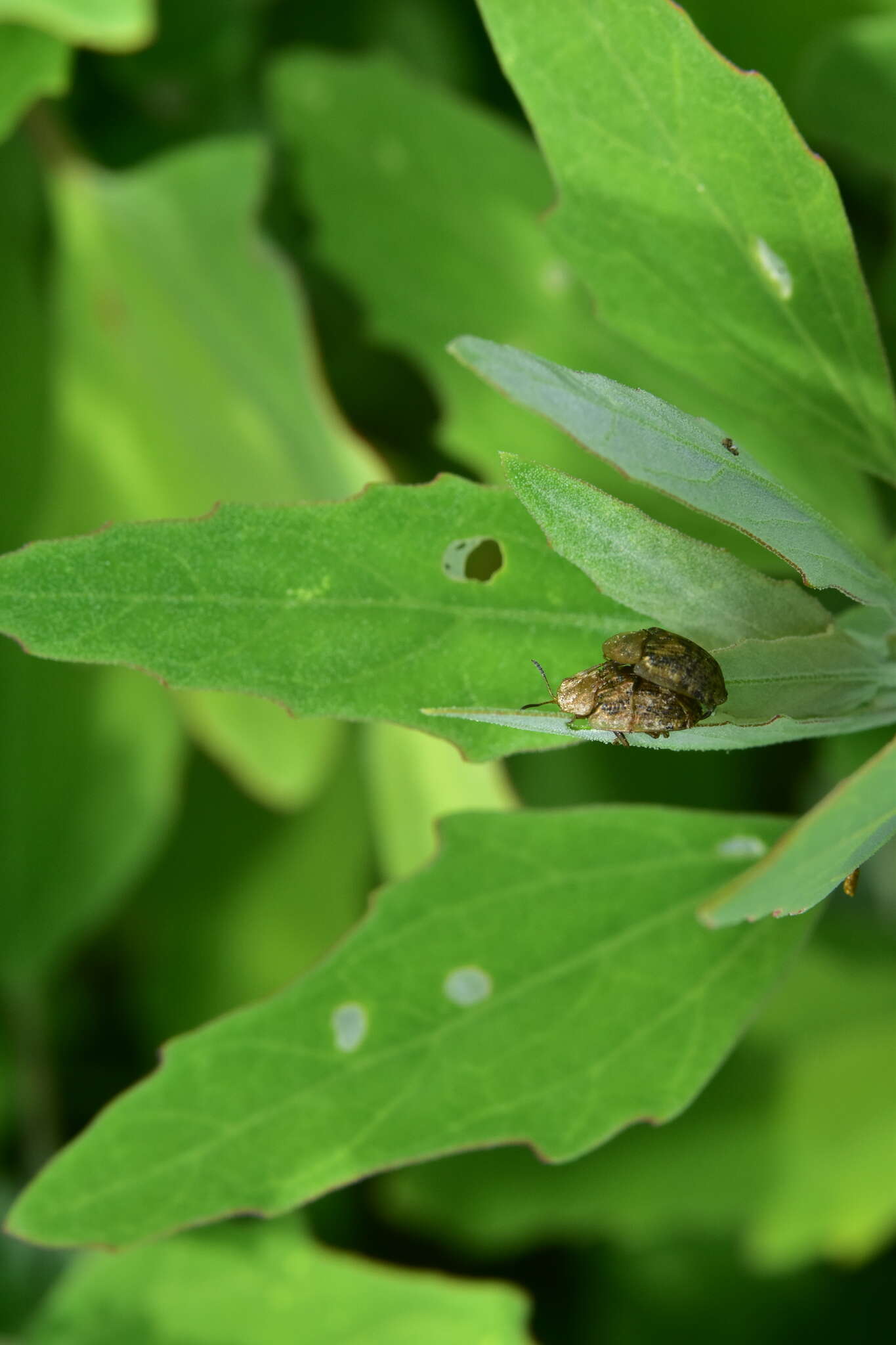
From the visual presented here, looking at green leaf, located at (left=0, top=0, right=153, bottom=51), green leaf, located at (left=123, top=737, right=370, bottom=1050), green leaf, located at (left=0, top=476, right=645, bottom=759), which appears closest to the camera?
green leaf, located at (left=0, top=476, right=645, bottom=759)

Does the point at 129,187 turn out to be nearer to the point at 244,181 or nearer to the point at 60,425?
the point at 244,181

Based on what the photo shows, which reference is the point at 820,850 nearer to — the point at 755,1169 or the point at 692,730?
the point at 692,730

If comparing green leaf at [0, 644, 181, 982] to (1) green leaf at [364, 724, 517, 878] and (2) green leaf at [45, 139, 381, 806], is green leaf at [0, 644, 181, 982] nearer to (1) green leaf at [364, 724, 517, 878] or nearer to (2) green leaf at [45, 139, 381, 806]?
(2) green leaf at [45, 139, 381, 806]

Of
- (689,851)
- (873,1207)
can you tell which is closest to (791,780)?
(873,1207)

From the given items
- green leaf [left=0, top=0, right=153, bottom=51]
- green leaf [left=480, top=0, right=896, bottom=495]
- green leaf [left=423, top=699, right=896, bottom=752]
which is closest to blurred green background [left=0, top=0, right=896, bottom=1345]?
green leaf [left=0, top=0, right=153, bottom=51]

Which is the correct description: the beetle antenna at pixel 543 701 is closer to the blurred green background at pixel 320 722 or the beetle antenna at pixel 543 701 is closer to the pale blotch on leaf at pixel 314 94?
the blurred green background at pixel 320 722
